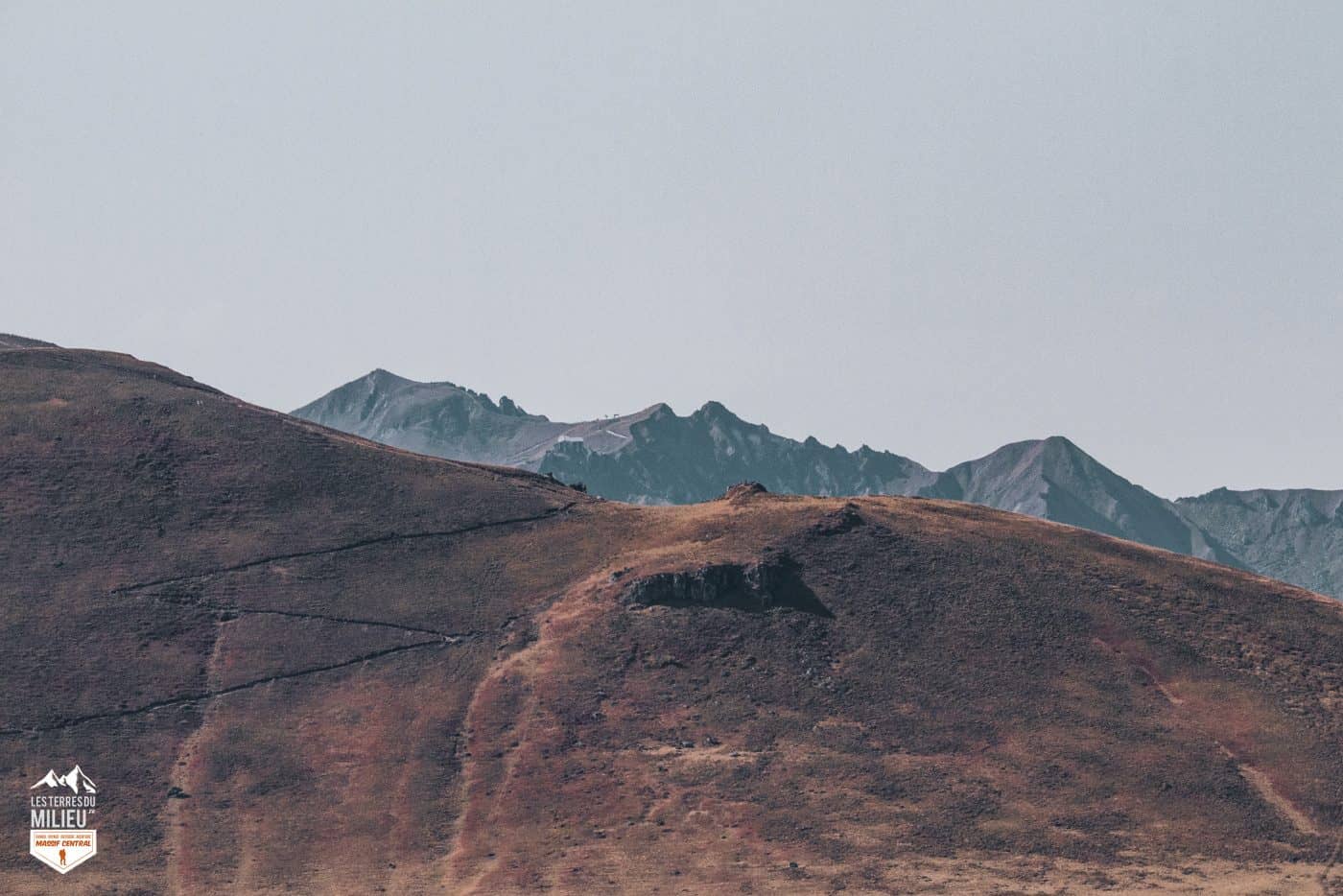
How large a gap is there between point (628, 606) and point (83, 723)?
160ft

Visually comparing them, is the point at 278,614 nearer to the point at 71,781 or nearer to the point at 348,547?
the point at 348,547

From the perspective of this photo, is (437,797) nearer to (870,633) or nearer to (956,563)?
(870,633)

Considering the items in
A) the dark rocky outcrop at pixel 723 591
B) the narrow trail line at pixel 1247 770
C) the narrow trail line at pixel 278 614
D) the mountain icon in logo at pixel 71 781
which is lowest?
the mountain icon in logo at pixel 71 781

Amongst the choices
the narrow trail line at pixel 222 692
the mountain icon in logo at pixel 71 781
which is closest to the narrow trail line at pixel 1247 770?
the narrow trail line at pixel 222 692

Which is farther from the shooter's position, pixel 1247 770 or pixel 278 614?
pixel 278 614

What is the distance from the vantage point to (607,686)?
148 meters

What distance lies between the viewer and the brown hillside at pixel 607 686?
406ft

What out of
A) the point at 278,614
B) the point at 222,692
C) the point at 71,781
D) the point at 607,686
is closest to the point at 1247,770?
the point at 607,686

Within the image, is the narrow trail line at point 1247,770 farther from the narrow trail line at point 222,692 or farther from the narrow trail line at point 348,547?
the narrow trail line at point 348,547

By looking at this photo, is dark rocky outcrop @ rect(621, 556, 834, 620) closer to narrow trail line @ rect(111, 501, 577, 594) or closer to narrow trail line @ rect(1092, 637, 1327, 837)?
narrow trail line @ rect(111, 501, 577, 594)

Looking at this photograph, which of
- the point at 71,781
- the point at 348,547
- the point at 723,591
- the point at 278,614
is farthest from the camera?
the point at 348,547

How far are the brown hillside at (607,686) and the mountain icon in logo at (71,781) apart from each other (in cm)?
170

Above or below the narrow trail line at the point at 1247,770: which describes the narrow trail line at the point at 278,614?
above

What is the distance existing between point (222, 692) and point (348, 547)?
26329mm
